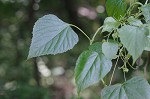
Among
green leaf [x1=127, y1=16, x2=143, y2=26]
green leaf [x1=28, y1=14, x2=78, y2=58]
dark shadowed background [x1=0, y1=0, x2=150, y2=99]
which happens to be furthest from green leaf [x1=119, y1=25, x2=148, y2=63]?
dark shadowed background [x1=0, y1=0, x2=150, y2=99]

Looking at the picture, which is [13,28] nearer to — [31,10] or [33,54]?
[31,10]

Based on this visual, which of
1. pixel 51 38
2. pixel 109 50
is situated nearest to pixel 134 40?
pixel 109 50

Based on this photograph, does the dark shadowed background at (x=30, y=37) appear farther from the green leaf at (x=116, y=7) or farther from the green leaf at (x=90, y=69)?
the green leaf at (x=90, y=69)

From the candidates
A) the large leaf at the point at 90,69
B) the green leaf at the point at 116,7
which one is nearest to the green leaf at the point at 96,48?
the large leaf at the point at 90,69

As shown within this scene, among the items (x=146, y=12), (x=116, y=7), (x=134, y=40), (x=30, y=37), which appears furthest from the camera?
(x=30, y=37)

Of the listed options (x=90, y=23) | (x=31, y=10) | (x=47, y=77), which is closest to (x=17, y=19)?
(x=31, y=10)

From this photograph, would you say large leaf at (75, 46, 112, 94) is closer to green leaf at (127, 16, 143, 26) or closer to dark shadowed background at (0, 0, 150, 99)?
green leaf at (127, 16, 143, 26)

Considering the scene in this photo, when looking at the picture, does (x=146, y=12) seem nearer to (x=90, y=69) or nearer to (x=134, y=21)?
(x=134, y=21)
